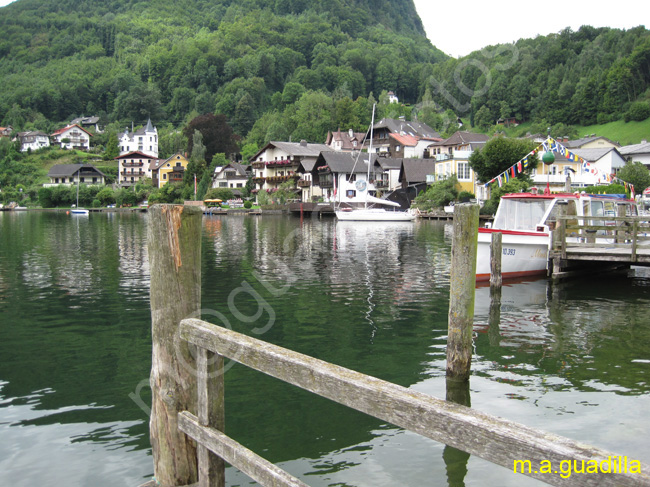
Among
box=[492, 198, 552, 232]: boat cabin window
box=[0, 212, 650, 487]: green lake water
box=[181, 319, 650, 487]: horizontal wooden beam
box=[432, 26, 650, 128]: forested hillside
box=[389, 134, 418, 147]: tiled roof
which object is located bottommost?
box=[0, 212, 650, 487]: green lake water

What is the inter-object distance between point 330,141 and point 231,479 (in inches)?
4617

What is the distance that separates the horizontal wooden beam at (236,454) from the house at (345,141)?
373 ft

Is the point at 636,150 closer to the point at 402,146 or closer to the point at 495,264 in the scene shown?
the point at 402,146

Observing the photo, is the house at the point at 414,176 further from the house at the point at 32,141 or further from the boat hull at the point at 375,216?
the house at the point at 32,141

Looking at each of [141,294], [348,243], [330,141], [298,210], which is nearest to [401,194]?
[298,210]

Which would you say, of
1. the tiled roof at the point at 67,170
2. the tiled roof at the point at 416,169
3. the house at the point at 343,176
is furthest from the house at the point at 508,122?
the tiled roof at the point at 67,170

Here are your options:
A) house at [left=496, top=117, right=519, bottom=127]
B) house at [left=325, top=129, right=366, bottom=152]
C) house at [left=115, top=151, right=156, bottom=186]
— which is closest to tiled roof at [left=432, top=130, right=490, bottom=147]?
house at [left=325, top=129, right=366, bottom=152]

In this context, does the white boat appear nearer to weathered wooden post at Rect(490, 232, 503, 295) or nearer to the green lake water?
weathered wooden post at Rect(490, 232, 503, 295)

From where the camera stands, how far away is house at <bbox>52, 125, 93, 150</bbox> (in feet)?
538

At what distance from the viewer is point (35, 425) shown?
8.20 meters

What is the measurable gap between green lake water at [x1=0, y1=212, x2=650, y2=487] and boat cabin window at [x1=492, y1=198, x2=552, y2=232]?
3.08 metres

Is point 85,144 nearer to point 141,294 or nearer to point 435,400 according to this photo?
point 141,294

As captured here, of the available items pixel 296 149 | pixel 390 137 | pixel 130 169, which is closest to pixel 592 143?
pixel 390 137

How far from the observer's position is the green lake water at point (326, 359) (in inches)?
287
